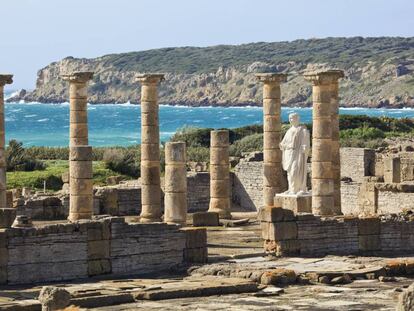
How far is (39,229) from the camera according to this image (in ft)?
94.9

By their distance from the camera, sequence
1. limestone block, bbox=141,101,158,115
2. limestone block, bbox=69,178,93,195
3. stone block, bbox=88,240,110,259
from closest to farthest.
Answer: stone block, bbox=88,240,110,259, limestone block, bbox=69,178,93,195, limestone block, bbox=141,101,158,115

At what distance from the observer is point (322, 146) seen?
36.4 meters

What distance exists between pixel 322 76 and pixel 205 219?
484cm

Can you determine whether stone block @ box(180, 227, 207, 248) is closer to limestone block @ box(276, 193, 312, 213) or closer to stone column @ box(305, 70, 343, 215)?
limestone block @ box(276, 193, 312, 213)

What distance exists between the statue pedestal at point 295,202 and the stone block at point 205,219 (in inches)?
88.6

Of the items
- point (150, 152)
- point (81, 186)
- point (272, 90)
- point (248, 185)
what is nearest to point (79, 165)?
point (81, 186)

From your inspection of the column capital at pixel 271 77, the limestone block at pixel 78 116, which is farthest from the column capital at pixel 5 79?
the column capital at pixel 271 77

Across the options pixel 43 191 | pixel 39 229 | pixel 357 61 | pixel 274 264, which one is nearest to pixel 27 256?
pixel 39 229

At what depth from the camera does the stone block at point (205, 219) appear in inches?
1483

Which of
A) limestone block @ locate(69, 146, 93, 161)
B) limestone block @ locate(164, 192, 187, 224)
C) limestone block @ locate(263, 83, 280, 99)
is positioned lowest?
limestone block @ locate(164, 192, 187, 224)

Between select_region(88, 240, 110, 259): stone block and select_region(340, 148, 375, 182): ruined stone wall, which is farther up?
select_region(340, 148, 375, 182): ruined stone wall

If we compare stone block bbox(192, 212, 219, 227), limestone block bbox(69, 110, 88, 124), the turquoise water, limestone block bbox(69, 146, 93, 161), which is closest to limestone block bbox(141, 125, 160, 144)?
limestone block bbox(69, 110, 88, 124)

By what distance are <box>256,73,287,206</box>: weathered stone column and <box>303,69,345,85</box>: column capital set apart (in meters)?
2.49

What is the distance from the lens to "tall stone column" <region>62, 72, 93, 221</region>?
114 feet
